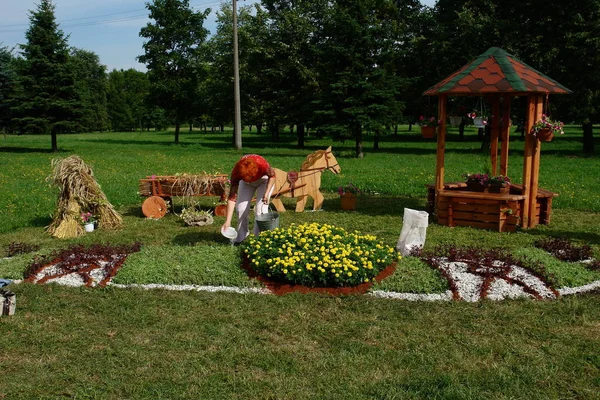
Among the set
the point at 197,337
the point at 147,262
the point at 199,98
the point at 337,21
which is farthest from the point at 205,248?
the point at 199,98

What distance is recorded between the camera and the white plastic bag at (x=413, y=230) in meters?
8.19

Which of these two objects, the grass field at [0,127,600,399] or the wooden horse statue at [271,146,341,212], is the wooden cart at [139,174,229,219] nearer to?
the wooden horse statue at [271,146,341,212]

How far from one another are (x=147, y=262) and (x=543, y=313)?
5.19 meters

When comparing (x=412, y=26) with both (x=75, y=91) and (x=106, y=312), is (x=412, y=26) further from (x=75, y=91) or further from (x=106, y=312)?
(x=106, y=312)

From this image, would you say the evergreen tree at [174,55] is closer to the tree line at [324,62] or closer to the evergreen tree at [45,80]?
the tree line at [324,62]

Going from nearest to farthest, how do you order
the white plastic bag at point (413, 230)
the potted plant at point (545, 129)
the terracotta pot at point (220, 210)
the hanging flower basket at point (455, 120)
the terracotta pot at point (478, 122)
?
the white plastic bag at point (413, 230)
the potted plant at point (545, 129)
the terracotta pot at point (478, 122)
the hanging flower basket at point (455, 120)
the terracotta pot at point (220, 210)

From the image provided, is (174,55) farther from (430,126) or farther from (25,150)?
(430,126)

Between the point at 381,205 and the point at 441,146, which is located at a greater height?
the point at 441,146

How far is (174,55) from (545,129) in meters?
39.5

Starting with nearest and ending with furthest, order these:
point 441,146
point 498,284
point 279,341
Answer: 1. point 279,341
2. point 498,284
3. point 441,146

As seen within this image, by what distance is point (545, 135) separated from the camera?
10492mm

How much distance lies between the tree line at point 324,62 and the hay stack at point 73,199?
670 inches

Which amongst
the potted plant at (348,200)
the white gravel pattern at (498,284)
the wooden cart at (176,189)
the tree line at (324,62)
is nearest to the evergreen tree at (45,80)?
the tree line at (324,62)

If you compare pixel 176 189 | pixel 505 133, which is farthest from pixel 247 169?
pixel 505 133
